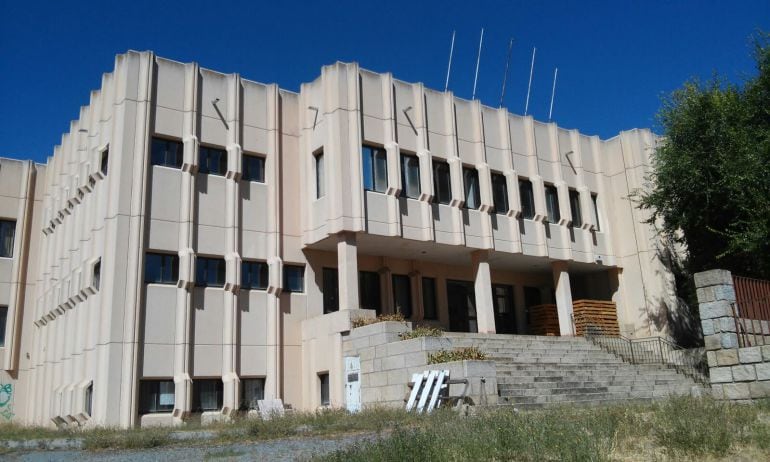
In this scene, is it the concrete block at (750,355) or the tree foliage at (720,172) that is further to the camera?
the tree foliage at (720,172)

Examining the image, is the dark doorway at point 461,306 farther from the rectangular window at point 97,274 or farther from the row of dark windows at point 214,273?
the rectangular window at point 97,274

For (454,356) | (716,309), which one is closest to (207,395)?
(454,356)

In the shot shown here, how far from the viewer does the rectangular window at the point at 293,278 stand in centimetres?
2445

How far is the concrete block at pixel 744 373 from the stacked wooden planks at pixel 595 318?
1363cm

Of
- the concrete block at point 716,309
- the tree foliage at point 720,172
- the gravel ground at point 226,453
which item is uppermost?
the tree foliage at point 720,172

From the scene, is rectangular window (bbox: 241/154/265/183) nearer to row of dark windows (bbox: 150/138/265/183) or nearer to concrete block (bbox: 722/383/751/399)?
row of dark windows (bbox: 150/138/265/183)

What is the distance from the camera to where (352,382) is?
21.5 meters

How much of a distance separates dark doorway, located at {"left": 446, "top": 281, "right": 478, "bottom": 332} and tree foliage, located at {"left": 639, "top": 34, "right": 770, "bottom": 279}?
7733 mm

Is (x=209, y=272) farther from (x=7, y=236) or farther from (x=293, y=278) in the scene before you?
(x=7, y=236)

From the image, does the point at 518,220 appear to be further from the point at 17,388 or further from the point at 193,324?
the point at 17,388

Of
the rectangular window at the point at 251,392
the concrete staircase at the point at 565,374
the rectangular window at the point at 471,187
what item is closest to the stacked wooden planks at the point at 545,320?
the concrete staircase at the point at 565,374

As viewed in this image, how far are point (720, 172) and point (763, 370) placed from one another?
974 centimetres

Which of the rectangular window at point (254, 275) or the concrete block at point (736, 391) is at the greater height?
the rectangular window at point (254, 275)

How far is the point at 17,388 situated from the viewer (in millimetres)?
28469
